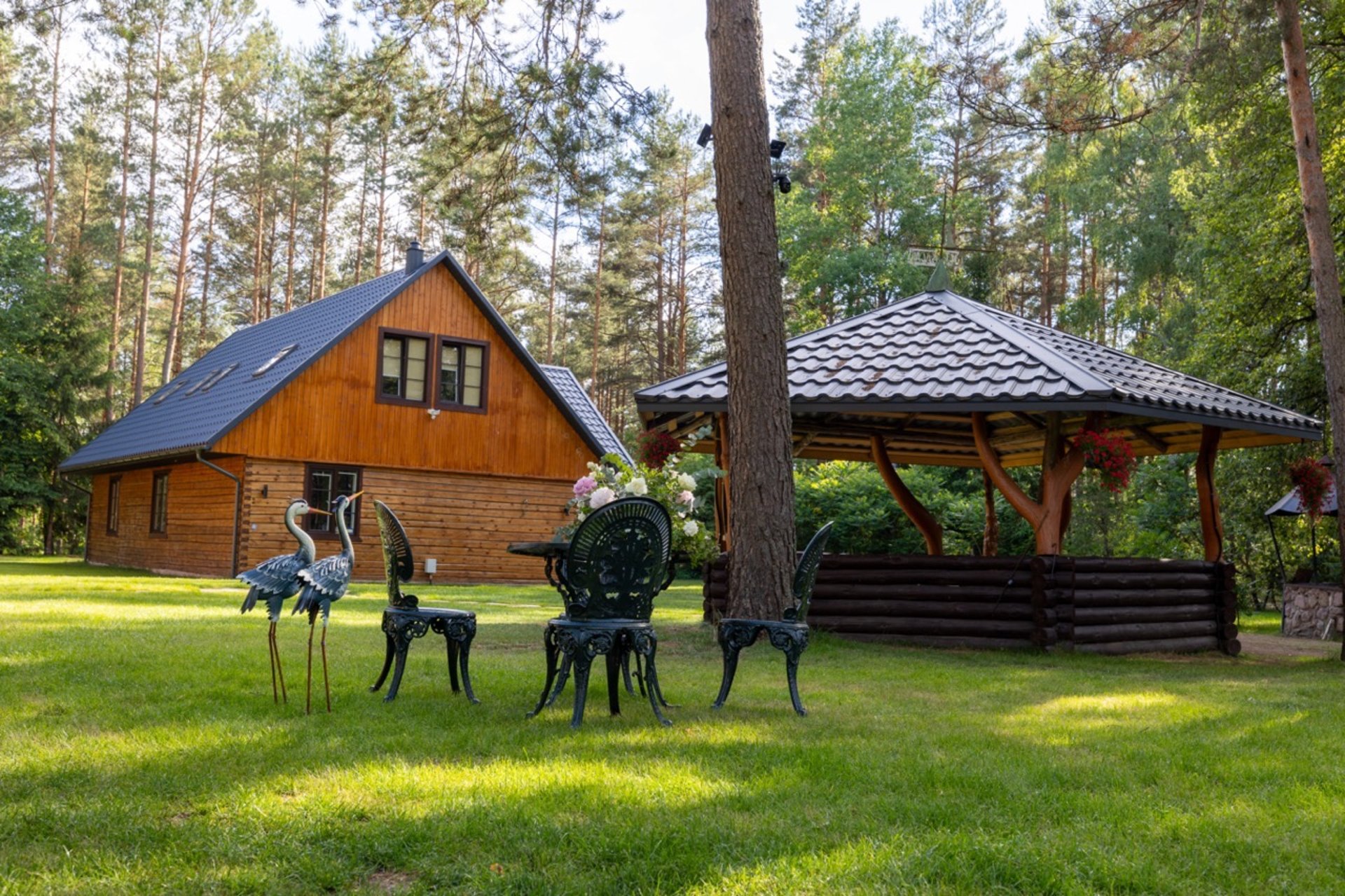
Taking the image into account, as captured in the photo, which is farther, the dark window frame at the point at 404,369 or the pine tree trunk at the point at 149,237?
the pine tree trunk at the point at 149,237

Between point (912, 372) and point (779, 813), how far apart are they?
755 cm

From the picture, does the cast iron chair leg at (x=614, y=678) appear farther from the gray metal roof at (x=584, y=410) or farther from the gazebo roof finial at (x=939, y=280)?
the gray metal roof at (x=584, y=410)

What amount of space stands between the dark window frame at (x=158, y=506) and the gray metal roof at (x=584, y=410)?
26.0 ft

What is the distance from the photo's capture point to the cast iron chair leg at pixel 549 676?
18.4ft

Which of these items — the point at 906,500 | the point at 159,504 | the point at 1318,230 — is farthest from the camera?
the point at 159,504

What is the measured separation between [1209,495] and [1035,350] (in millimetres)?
2754

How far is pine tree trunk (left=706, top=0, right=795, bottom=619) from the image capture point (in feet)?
29.7

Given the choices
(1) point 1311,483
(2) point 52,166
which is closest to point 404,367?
(1) point 1311,483

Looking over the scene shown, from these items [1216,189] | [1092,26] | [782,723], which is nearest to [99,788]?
[782,723]

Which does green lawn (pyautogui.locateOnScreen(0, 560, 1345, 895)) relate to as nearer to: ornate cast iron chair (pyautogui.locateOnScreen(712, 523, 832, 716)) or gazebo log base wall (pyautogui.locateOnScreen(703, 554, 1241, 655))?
ornate cast iron chair (pyautogui.locateOnScreen(712, 523, 832, 716))

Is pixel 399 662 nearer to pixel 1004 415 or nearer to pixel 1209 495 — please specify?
pixel 1004 415

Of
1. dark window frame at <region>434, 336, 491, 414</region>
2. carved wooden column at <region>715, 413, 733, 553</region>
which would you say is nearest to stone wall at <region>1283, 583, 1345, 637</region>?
carved wooden column at <region>715, 413, 733, 553</region>

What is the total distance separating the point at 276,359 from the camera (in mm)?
21500

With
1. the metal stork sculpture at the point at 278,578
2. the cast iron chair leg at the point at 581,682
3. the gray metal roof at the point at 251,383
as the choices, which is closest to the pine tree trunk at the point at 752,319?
the cast iron chair leg at the point at 581,682
